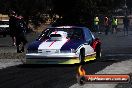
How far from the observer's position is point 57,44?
1505 centimetres

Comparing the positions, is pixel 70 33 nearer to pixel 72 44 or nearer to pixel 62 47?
pixel 72 44

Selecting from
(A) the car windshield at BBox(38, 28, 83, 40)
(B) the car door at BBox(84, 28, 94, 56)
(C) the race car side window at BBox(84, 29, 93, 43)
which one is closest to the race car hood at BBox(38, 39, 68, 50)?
(A) the car windshield at BBox(38, 28, 83, 40)

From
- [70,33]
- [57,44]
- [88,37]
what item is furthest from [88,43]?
[57,44]

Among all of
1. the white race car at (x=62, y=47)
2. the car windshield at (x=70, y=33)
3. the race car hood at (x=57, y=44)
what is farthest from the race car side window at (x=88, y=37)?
the race car hood at (x=57, y=44)

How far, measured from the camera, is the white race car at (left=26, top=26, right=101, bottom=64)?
48.1 feet

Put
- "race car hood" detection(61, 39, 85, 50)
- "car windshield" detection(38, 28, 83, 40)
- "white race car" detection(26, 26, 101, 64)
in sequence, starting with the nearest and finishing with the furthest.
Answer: "white race car" detection(26, 26, 101, 64)
"race car hood" detection(61, 39, 85, 50)
"car windshield" detection(38, 28, 83, 40)

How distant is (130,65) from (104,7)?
34332mm

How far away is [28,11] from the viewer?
49750 mm

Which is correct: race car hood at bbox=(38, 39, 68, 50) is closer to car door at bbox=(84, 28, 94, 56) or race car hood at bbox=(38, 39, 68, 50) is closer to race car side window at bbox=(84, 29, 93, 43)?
car door at bbox=(84, 28, 94, 56)

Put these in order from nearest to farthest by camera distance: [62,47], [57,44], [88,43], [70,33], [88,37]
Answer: [62,47] → [57,44] → [88,43] → [70,33] → [88,37]

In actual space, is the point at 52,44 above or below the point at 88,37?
below

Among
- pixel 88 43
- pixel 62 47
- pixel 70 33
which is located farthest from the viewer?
pixel 70 33

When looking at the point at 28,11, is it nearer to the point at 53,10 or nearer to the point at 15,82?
the point at 53,10

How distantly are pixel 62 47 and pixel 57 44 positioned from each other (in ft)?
0.98
